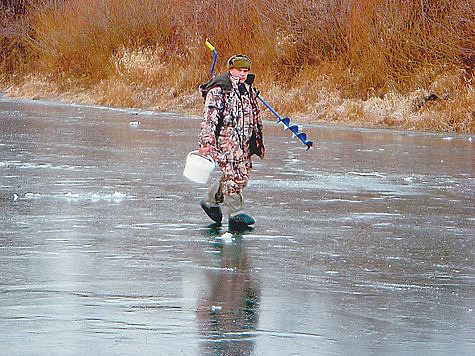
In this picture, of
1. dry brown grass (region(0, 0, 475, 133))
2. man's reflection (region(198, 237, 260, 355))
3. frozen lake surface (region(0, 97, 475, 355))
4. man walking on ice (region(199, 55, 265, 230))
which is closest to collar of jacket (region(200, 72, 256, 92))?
man walking on ice (region(199, 55, 265, 230))

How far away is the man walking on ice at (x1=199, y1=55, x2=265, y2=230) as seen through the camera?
36.5 feet

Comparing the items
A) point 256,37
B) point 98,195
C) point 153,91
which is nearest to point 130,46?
point 153,91

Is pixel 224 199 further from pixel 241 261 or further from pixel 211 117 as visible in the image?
pixel 241 261

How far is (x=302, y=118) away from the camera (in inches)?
1192

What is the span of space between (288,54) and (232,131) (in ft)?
77.4

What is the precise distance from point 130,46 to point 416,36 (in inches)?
608

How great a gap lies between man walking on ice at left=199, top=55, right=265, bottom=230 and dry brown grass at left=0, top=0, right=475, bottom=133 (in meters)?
15.5

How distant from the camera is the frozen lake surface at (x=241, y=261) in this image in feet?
22.2

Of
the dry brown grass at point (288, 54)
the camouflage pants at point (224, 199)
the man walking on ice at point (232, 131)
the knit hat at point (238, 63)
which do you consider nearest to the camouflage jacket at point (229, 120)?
the man walking on ice at point (232, 131)

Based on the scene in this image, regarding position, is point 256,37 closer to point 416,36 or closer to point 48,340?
point 416,36

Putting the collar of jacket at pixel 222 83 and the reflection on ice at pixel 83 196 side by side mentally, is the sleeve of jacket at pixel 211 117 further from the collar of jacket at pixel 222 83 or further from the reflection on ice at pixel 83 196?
the reflection on ice at pixel 83 196

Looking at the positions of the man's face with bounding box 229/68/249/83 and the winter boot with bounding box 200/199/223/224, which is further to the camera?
the winter boot with bounding box 200/199/223/224

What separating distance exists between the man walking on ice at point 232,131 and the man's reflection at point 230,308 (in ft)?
5.18

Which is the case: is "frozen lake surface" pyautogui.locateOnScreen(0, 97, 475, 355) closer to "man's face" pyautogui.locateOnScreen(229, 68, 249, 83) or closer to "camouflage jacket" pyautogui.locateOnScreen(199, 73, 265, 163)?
"camouflage jacket" pyautogui.locateOnScreen(199, 73, 265, 163)
